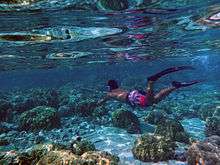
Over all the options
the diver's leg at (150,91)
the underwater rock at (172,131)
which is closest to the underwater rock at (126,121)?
the underwater rock at (172,131)

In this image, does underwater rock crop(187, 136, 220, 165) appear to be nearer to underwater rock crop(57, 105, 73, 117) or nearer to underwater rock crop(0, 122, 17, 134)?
underwater rock crop(0, 122, 17, 134)

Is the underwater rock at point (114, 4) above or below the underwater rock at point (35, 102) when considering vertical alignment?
above

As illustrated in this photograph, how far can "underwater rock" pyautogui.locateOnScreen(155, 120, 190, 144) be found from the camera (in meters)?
13.3

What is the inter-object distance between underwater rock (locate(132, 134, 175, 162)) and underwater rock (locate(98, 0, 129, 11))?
5.75 meters

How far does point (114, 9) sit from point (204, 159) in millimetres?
7335

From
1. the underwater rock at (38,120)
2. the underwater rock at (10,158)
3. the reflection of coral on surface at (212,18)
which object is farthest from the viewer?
the underwater rock at (38,120)

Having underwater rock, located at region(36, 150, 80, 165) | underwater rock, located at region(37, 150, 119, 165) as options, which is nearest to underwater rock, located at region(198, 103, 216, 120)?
underwater rock, located at region(37, 150, 119, 165)

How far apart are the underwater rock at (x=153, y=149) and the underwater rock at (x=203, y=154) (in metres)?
0.90

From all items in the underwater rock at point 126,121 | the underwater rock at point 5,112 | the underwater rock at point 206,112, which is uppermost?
the underwater rock at point 126,121

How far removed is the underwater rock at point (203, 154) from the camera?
371 inches

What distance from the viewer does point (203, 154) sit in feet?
31.4

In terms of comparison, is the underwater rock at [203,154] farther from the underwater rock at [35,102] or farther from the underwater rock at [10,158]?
the underwater rock at [35,102]

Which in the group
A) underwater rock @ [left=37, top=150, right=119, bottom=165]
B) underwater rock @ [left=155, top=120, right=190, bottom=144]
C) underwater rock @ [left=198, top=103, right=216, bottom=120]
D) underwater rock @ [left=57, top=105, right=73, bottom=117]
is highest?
underwater rock @ [left=37, top=150, right=119, bottom=165]

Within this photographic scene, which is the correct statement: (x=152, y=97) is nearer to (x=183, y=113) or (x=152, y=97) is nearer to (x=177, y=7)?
(x=177, y=7)
